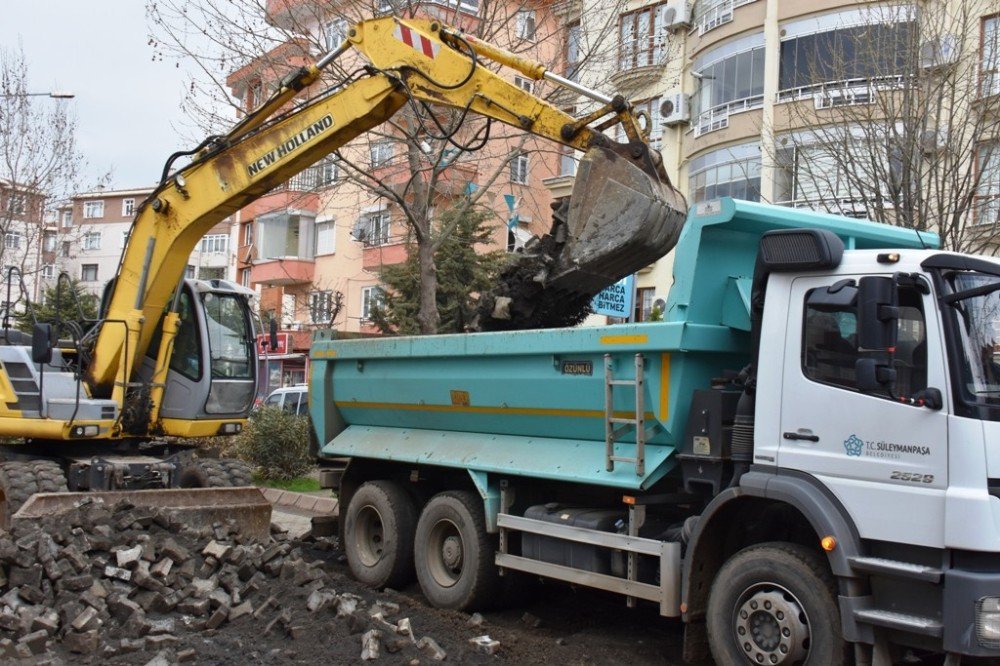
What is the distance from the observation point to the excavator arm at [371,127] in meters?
7.29

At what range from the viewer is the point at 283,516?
1303 centimetres

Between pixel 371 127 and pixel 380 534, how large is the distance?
3696mm

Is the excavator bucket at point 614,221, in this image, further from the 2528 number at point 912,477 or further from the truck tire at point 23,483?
the truck tire at point 23,483

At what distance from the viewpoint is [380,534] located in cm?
912

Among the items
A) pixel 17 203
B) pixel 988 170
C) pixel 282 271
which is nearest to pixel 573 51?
pixel 988 170

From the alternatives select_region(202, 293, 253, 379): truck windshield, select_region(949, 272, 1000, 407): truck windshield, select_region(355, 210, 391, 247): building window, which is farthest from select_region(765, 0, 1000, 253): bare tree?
select_region(355, 210, 391, 247): building window

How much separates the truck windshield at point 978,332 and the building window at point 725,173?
1653cm

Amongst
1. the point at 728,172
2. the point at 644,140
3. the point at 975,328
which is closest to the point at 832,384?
the point at 975,328

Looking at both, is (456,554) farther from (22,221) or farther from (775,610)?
(22,221)

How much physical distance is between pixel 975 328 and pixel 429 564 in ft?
15.5

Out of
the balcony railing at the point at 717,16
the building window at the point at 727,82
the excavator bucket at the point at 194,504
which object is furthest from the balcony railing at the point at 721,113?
the excavator bucket at the point at 194,504

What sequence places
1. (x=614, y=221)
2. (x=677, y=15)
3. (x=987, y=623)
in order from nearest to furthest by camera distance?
(x=987, y=623), (x=614, y=221), (x=677, y=15)

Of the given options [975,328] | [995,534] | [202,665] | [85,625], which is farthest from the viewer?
[85,625]

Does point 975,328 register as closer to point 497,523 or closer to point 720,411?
point 720,411
